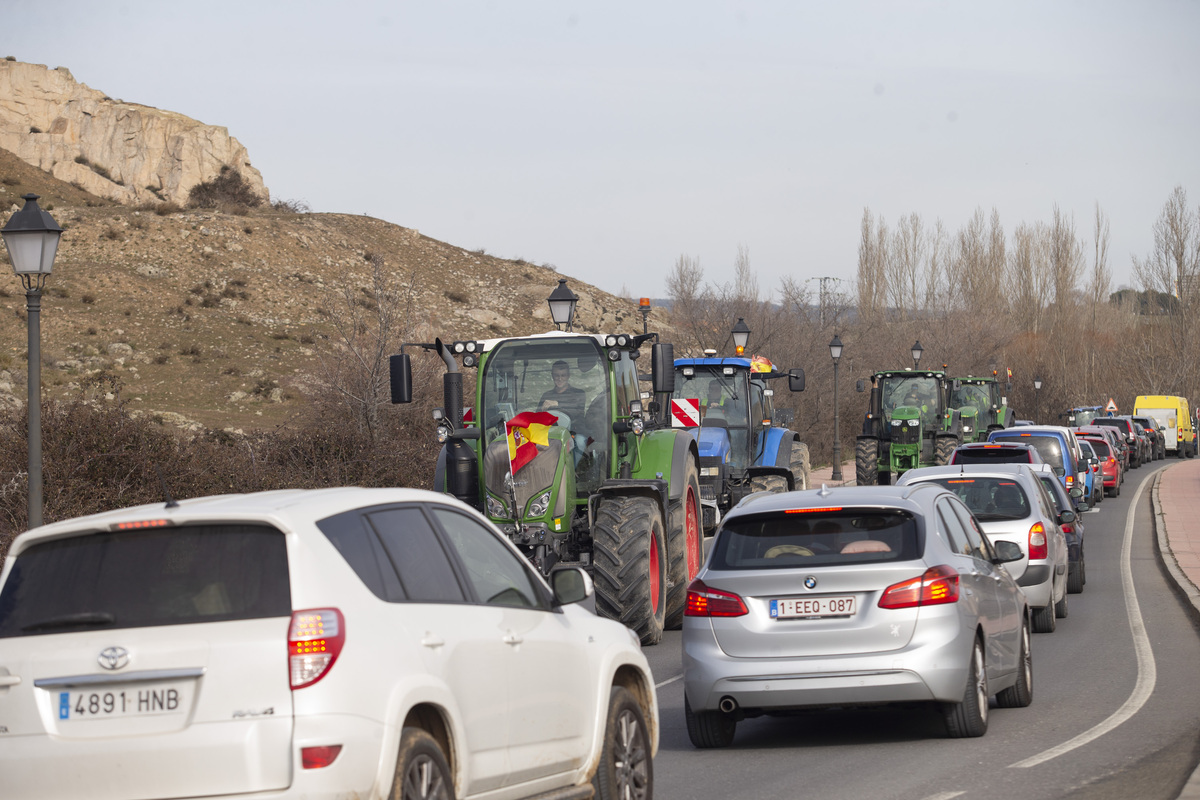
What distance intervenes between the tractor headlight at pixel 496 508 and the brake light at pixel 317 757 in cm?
824

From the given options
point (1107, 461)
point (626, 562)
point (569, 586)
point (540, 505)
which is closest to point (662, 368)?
point (540, 505)

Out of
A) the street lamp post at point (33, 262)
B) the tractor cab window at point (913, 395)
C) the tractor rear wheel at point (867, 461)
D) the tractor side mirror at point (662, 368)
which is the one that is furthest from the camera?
the tractor rear wheel at point (867, 461)

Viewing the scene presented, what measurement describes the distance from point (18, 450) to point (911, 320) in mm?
64894

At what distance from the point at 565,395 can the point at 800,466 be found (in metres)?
11.6

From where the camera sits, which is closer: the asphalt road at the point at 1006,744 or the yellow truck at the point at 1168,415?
the asphalt road at the point at 1006,744

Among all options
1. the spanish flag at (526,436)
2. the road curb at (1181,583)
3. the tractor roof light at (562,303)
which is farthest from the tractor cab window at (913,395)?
the spanish flag at (526,436)

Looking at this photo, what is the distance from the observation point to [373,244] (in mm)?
81125

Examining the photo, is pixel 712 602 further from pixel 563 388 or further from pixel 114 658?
pixel 563 388

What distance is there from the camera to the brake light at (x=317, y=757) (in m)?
4.24

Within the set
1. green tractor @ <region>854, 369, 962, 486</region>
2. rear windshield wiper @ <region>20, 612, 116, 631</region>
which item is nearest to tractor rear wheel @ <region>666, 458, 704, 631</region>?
rear windshield wiper @ <region>20, 612, 116, 631</region>

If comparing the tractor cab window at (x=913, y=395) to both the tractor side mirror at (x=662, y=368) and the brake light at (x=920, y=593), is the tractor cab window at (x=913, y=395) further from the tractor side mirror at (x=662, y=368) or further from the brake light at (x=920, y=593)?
the brake light at (x=920, y=593)

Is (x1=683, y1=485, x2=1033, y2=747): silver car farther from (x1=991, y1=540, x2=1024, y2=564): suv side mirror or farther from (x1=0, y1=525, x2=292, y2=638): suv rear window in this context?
(x1=0, y1=525, x2=292, y2=638): suv rear window

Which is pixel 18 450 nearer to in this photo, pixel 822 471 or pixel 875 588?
pixel 875 588

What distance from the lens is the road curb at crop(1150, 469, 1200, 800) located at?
6.66 meters
